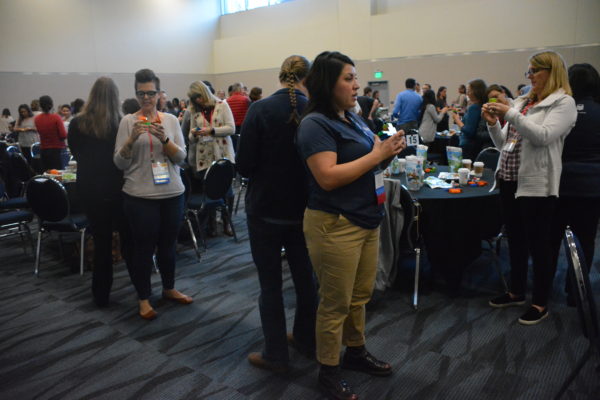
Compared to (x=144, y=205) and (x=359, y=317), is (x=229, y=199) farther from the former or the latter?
(x=359, y=317)

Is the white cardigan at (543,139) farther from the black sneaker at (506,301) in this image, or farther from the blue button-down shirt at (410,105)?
the blue button-down shirt at (410,105)

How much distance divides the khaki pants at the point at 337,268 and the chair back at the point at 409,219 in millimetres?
958

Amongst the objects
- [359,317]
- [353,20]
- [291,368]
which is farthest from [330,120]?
[353,20]

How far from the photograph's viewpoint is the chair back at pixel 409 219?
9.27ft

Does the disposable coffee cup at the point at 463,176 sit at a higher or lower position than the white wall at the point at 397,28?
lower

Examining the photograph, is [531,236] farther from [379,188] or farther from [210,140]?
[210,140]

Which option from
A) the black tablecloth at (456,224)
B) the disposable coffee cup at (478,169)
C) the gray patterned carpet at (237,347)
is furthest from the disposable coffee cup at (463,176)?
the gray patterned carpet at (237,347)

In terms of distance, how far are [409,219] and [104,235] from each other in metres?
1.92

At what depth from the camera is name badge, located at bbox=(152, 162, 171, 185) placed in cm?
264

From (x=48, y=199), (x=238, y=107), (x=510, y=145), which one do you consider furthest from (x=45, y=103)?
(x=510, y=145)

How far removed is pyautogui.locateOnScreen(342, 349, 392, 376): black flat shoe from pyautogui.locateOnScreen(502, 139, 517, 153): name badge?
1.37 metres

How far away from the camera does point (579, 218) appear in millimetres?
2682

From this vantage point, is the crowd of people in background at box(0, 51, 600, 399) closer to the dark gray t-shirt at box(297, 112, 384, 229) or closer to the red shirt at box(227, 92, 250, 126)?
the dark gray t-shirt at box(297, 112, 384, 229)

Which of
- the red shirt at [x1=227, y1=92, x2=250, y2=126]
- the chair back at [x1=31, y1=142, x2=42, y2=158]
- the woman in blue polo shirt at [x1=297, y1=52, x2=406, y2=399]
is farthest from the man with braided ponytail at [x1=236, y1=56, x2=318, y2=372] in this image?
the chair back at [x1=31, y1=142, x2=42, y2=158]
